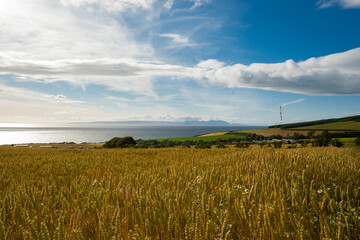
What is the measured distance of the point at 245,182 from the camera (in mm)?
3189

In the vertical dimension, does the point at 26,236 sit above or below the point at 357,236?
above

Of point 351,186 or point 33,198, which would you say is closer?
point 33,198

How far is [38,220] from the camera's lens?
7.11 feet

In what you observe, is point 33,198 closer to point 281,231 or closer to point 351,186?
point 281,231

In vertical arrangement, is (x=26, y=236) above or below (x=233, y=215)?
above

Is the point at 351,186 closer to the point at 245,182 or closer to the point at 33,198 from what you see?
the point at 245,182

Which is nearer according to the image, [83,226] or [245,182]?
[83,226]

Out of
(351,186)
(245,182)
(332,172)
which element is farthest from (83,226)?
(332,172)

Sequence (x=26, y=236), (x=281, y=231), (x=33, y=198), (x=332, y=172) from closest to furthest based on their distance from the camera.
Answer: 1. (x=26, y=236)
2. (x=281, y=231)
3. (x=33, y=198)
4. (x=332, y=172)

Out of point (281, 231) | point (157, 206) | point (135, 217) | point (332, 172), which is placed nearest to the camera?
point (281, 231)

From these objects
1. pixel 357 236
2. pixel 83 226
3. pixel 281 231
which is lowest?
pixel 357 236

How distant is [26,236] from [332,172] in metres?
4.51

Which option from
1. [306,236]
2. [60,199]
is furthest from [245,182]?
[60,199]

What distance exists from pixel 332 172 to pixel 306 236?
8.33 ft
